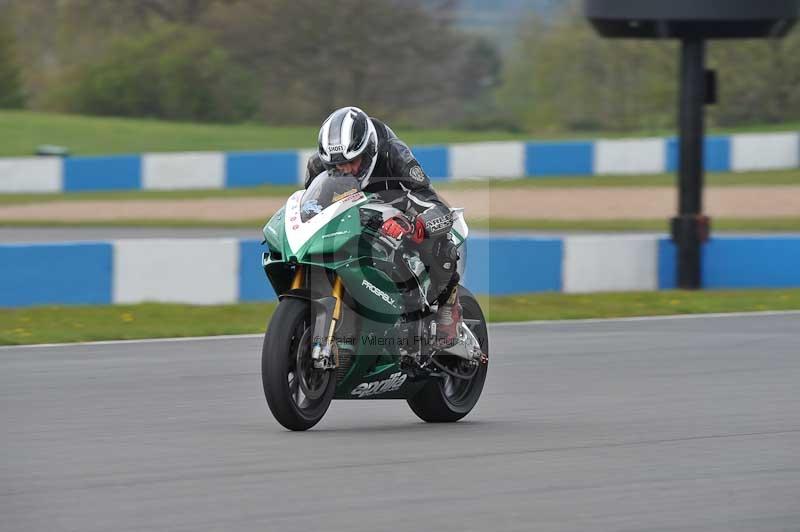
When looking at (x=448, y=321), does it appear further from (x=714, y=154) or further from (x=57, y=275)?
(x=714, y=154)

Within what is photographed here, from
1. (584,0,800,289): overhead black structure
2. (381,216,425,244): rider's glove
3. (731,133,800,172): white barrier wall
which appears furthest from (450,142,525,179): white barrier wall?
(381,216,425,244): rider's glove

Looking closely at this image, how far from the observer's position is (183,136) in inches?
1023

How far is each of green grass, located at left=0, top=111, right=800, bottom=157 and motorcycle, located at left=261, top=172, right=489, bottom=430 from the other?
717 inches

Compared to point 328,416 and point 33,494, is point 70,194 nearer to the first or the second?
point 328,416

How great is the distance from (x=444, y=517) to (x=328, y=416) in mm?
2237

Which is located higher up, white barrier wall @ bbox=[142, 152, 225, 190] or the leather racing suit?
white barrier wall @ bbox=[142, 152, 225, 190]

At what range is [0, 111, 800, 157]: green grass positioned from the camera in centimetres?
2488

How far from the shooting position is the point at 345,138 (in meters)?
6.24

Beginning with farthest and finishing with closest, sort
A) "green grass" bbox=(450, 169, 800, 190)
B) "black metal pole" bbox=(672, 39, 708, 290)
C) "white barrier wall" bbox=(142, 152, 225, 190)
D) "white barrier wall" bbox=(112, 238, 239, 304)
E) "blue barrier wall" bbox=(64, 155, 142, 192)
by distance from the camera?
1. "green grass" bbox=(450, 169, 800, 190)
2. "white barrier wall" bbox=(142, 152, 225, 190)
3. "blue barrier wall" bbox=(64, 155, 142, 192)
4. "black metal pole" bbox=(672, 39, 708, 290)
5. "white barrier wall" bbox=(112, 238, 239, 304)

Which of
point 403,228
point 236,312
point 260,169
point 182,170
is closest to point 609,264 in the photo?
point 236,312

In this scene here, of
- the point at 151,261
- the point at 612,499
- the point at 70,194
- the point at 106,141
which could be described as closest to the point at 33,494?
the point at 612,499

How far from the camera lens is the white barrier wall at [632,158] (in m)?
23.8

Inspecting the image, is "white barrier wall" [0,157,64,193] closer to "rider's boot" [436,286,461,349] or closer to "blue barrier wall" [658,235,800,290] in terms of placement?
"blue barrier wall" [658,235,800,290]

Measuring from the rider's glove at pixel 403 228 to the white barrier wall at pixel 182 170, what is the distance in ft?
53.0
